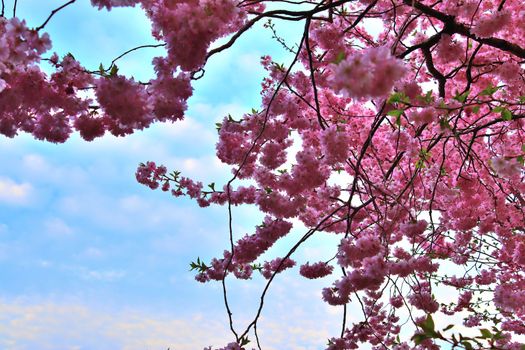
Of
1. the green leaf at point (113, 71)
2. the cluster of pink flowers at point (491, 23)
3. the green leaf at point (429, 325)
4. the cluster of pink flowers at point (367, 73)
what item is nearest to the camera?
the green leaf at point (429, 325)

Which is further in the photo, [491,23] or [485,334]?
[491,23]

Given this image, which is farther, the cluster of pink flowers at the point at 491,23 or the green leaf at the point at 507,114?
the cluster of pink flowers at the point at 491,23

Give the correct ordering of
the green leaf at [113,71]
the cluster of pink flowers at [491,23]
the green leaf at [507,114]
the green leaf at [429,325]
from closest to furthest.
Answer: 1. the green leaf at [429,325]
2. the green leaf at [113,71]
3. the green leaf at [507,114]
4. the cluster of pink flowers at [491,23]

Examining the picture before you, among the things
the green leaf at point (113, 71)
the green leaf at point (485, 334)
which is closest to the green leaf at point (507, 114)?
the green leaf at point (485, 334)

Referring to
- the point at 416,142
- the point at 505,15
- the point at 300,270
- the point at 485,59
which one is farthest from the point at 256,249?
the point at 485,59

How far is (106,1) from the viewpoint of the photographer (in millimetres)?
2754

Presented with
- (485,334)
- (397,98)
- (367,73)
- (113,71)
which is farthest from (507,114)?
(113,71)

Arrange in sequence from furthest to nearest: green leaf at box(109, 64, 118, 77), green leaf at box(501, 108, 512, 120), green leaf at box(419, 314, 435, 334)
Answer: green leaf at box(501, 108, 512, 120) < green leaf at box(109, 64, 118, 77) < green leaf at box(419, 314, 435, 334)

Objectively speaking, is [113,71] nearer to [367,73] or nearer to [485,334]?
[367,73]

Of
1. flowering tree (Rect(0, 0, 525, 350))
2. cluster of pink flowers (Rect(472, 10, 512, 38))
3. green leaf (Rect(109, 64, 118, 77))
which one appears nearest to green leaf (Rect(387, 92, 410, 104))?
flowering tree (Rect(0, 0, 525, 350))

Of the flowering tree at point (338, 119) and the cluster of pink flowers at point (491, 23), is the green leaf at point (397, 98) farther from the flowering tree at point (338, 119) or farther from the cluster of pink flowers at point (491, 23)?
the cluster of pink flowers at point (491, 23)

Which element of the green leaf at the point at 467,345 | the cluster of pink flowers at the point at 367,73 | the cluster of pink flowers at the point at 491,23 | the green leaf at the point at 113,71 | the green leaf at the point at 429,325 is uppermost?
the cluster of pink flowers at the point at 491,23

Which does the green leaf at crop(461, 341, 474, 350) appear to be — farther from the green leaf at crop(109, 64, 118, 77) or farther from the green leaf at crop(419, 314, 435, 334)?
the green leaf at crop(109, 64, 118, 77)

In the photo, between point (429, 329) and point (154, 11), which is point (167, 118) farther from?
point (429, 329)
